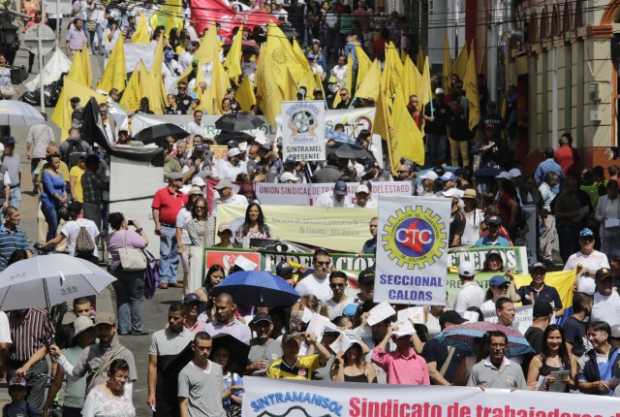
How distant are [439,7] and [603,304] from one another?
32601 mm

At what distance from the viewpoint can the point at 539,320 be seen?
744 inches

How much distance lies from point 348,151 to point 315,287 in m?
11.4

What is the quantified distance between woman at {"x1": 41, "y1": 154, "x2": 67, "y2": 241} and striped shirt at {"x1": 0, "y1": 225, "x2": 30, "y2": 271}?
3.25m

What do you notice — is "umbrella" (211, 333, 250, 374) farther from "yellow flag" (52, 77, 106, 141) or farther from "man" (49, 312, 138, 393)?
"yellow flag" (52, 77, 106, 141)

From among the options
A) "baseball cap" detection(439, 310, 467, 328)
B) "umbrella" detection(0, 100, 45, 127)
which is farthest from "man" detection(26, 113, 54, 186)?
"baseball cap" detection(439, 310, 467, 328)

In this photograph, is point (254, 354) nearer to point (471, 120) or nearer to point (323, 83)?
point (471, 120)

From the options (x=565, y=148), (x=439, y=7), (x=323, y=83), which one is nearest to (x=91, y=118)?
(x=565, y=148)

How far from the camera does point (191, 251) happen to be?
76.0 feet

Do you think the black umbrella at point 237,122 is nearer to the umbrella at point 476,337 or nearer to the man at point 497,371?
the umbrella at point 476,337

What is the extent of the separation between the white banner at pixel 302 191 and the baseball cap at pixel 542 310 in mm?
8774

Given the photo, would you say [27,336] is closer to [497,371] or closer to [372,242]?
[497,371]

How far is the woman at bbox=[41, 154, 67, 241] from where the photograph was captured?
27953 millimetres

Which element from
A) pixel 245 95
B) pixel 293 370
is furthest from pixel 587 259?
pixel 245 95

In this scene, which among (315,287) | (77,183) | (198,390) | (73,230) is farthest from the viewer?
(77,183)
